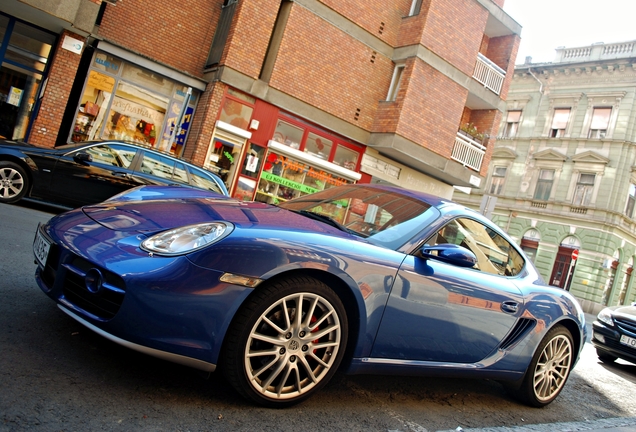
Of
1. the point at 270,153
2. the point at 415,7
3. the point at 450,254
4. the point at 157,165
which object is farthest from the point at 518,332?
the point at 415,7

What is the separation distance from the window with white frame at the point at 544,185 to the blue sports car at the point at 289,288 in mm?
32087

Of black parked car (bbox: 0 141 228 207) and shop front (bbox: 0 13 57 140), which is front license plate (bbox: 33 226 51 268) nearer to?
black parked car (bbox: 0 141 228 207)

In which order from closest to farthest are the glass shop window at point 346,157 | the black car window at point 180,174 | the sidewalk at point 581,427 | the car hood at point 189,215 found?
the car hood at point 189,215 < the sidewalk at point 581,427 < the black car window at point 180,174 < the glass shop window at point 346,157

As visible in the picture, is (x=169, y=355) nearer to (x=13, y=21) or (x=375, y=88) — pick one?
(x=13, y=21)

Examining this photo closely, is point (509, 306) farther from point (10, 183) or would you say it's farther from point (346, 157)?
point (346, 157)

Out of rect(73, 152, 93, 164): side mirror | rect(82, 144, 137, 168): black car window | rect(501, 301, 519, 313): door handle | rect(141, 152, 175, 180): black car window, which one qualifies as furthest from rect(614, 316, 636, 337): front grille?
rect(73, 152, 93, 164): side mirror

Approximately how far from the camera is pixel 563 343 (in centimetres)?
439

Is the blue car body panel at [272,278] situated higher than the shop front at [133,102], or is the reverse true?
the shop front at [133,102]

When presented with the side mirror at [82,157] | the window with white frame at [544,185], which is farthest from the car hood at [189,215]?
the window with white frame at [544,185]

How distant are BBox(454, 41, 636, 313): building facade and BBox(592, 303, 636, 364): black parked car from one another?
2104 centimetres

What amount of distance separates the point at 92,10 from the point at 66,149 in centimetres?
555

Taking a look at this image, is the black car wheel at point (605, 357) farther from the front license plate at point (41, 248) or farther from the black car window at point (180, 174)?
the front license plate at point (41, 248)

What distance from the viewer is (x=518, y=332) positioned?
387cm

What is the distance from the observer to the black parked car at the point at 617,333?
770 centimetres
